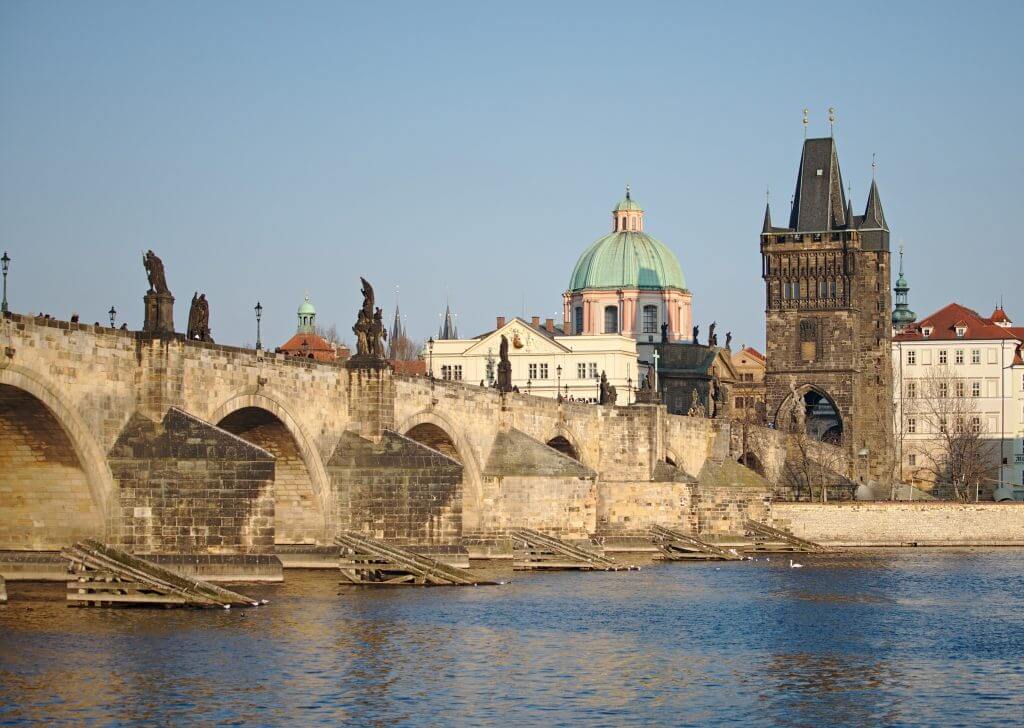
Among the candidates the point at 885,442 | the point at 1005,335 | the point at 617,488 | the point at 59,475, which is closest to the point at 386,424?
the point at 59,475

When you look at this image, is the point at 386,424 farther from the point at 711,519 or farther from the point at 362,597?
the point at 711,519

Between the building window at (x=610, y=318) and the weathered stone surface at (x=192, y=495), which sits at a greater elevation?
the building window at (x=610, y=318)

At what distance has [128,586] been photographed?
1799 inches

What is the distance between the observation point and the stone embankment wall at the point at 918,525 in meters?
96.3

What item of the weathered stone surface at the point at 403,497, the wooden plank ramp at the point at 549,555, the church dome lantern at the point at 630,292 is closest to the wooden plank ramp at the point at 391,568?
the weathered stone surface at the point at 403,497

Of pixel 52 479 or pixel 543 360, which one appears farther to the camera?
pixel 543 360

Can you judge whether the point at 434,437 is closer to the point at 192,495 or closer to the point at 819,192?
the point at 192,495

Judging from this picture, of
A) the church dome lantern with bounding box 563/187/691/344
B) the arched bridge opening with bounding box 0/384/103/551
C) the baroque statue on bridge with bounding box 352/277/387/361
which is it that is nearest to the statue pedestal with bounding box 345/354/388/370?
the baroque statue on bridge with bounding box 352/277/387/361

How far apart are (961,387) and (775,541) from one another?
5876 centimetres

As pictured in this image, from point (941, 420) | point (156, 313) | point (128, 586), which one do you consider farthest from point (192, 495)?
point (941, 420)

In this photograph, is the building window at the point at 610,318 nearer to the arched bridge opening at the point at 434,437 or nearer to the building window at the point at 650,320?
the building window at the point at 650,320

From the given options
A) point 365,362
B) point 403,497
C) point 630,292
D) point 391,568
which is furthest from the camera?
point 630,292

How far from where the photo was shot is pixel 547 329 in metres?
156

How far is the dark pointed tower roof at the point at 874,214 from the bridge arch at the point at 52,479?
105850 mm
